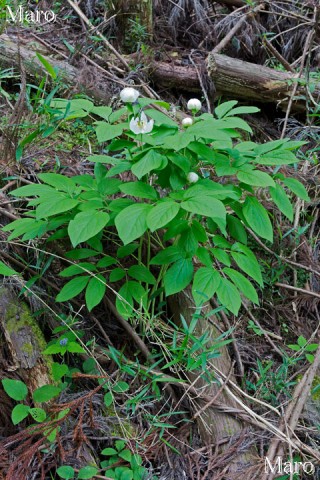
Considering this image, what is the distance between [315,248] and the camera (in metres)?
2.70

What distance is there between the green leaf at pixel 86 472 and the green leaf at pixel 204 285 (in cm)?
63

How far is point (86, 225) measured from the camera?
1.66m

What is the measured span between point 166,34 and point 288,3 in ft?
3.05

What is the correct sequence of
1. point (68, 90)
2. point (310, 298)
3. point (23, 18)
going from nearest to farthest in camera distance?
1. point (310, 298)
2. point (68, 90)
3. point (23, 18)

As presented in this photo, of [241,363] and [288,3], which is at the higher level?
[288,3]

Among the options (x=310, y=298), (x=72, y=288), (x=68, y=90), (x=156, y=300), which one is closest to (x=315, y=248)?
(x=310, y=298)

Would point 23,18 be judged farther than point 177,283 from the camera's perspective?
Yes

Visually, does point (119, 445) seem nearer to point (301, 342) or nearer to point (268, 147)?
point (301, 342)

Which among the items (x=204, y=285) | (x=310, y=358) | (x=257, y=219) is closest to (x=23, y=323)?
(x=204, y=285)

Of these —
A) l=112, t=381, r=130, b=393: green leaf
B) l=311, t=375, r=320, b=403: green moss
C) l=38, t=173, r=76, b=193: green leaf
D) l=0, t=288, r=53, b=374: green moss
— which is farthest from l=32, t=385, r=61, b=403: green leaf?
l=311, t=375, r=320, b=403: green moss

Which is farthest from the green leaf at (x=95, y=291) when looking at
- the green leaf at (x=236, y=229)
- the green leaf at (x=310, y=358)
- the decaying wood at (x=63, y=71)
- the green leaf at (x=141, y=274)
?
the decaying wood at (x=63, y=71)

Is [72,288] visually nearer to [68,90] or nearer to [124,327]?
[124,327]

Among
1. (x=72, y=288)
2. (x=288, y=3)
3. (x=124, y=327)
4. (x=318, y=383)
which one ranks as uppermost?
(x=288, y=3)

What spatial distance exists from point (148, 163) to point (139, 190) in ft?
0.38
